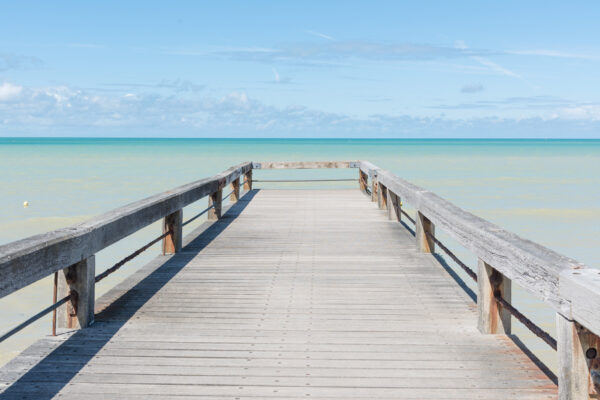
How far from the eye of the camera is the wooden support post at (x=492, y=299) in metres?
4.12

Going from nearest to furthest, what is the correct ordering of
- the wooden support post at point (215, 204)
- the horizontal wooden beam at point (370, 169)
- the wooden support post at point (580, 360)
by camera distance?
the wooden support post at point (580, 360) → the wooden support post at point (215, 204) → the horizontal wooden beam at point (370, 169)

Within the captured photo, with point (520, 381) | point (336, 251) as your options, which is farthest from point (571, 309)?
point (336, 251)

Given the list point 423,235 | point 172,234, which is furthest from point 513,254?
point 172,234

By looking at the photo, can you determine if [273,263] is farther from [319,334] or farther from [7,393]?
[7,393]

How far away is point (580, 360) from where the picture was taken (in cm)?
271

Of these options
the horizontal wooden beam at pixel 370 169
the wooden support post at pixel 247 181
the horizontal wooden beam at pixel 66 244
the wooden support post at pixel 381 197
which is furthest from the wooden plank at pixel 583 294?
the wooden support post at pixel 247 181

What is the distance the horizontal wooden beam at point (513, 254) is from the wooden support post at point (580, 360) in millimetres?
115

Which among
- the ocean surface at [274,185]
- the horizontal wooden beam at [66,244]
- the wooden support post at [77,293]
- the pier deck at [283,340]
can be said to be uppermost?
the horizontal wooden beam at [66,244]

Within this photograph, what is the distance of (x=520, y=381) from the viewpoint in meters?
3.41

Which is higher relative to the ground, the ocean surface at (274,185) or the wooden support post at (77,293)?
the wooden support post at (77,293)

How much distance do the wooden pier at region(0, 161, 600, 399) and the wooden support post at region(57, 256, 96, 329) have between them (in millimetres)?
10

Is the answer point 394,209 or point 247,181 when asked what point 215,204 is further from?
point 247,181

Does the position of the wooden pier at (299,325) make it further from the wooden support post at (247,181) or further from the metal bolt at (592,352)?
the wooden support post at (247,181)

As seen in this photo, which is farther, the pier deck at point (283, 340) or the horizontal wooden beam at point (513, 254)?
the pier deck at point (283, 340)
